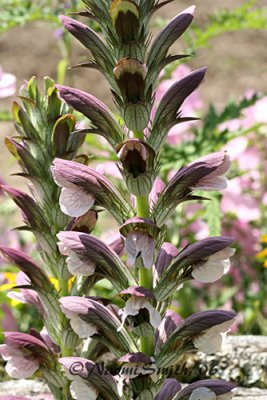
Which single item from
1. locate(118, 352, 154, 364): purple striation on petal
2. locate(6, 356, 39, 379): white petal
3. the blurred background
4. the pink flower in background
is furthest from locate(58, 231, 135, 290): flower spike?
the pink flower in background

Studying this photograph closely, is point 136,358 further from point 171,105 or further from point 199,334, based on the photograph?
point 171,105

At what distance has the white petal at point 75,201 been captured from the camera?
1.26m

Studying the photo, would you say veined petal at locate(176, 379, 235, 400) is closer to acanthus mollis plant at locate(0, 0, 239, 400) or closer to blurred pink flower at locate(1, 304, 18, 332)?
acanthus mollis plant at locate(0, 0, 239, 400)

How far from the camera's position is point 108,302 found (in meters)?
1.39

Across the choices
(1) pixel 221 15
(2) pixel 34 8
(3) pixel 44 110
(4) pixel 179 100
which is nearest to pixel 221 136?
(1) pixel 221 15

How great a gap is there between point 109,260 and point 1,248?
0.23 meters

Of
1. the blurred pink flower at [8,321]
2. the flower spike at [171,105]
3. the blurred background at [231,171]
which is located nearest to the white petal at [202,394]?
the flower spike at [171,105]

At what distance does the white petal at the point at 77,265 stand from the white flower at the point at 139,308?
0.30ft

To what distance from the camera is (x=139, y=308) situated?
1198mm

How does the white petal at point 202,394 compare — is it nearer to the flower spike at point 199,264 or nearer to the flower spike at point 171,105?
the flower spike at point 199,264

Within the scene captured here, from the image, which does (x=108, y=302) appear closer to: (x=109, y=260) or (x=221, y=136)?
(x=109, y=260)

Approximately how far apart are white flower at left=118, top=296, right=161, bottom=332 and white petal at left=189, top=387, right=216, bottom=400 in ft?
0.52

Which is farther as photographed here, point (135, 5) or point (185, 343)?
point (185, 343)

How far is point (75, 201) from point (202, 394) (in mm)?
343
